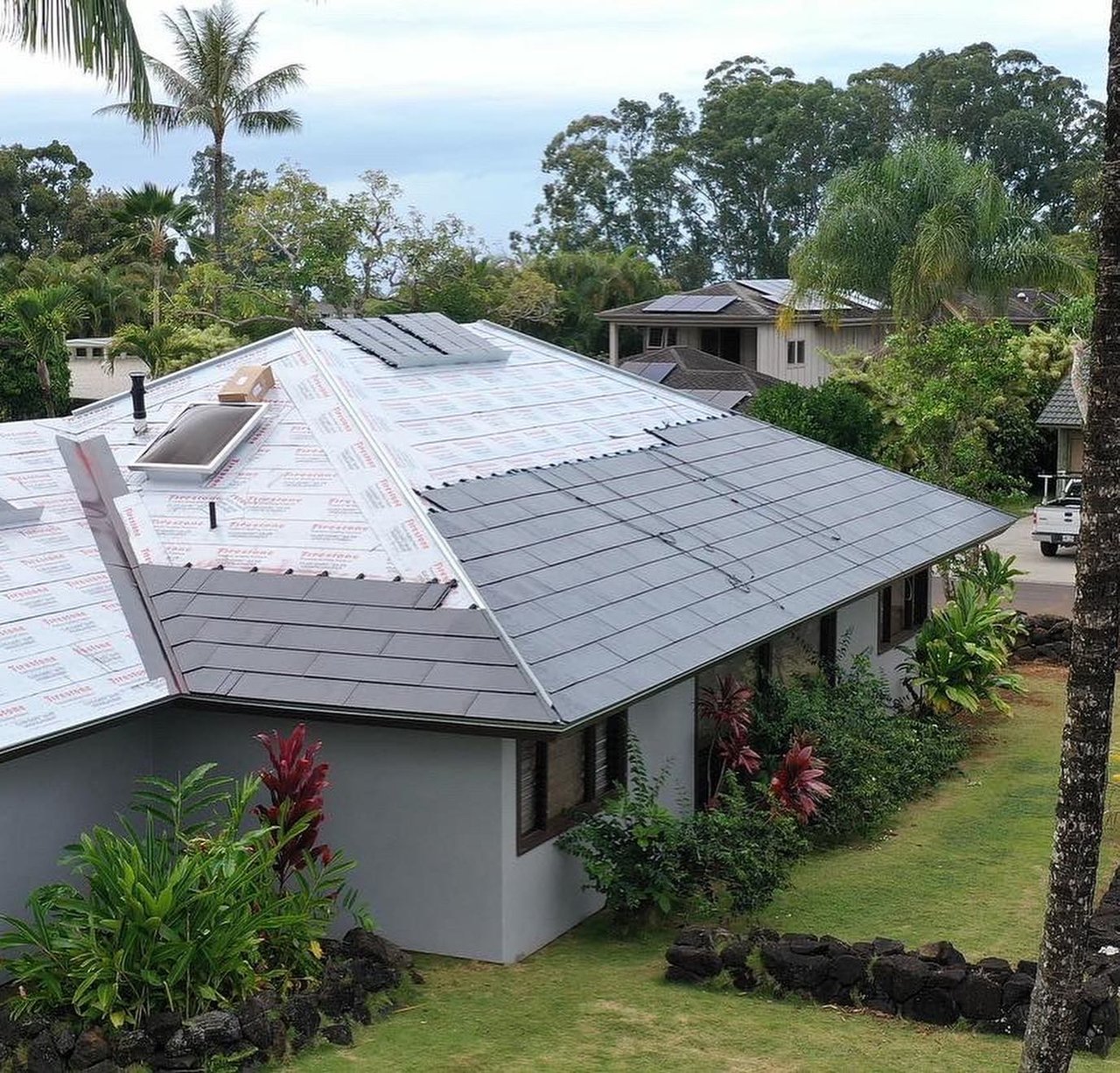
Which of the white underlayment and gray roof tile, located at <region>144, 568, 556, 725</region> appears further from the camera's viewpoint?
the white underlayment

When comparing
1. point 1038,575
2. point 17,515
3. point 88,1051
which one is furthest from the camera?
point 1038,575

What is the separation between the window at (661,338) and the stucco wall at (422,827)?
39.2 metres

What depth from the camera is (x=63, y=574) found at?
13102mm

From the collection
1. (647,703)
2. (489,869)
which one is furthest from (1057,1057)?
(647,703)

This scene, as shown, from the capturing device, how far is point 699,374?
45062mm

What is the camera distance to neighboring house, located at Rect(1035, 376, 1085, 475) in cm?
3956

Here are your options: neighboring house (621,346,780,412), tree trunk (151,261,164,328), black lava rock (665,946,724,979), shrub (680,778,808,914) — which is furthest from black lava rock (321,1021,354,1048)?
neighboring house (621,346,780,412)

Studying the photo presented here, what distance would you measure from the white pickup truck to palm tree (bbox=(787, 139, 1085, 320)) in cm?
582

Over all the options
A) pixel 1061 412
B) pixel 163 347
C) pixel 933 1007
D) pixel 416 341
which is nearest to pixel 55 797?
pixel 933 1007

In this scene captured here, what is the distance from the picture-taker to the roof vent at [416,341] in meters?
17.9

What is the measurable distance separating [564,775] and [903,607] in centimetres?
945

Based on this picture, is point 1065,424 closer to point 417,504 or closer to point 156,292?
point 156,292

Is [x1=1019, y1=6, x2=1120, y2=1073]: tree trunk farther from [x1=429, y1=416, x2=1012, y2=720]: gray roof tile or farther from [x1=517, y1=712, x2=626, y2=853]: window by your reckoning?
[x1=517, y1=712, x2=626, y2=853]: window

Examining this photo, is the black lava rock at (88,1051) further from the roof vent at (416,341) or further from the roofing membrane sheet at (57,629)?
the roof vent at (416,341)
